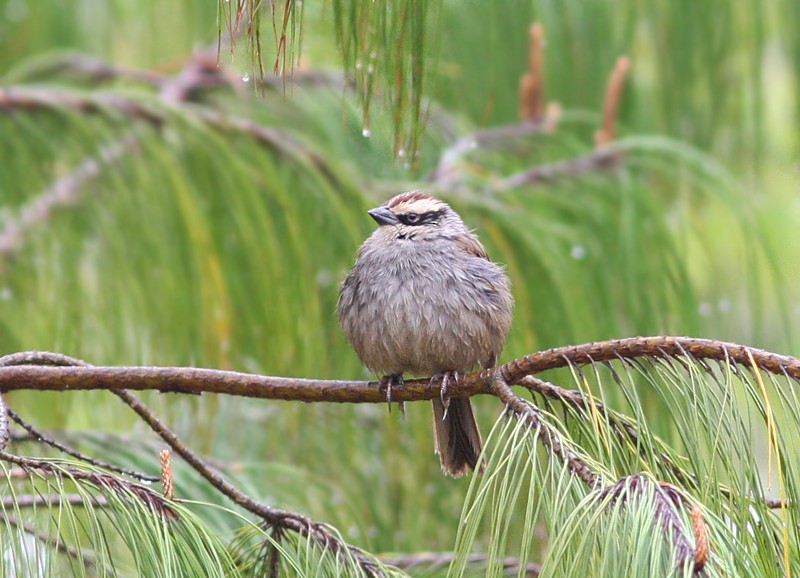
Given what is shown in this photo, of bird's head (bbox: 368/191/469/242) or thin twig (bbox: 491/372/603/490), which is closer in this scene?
thin twig (bbox: 491/372/603/490)

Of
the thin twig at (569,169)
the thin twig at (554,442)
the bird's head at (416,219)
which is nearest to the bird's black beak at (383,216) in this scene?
the bird's head at (416,219)

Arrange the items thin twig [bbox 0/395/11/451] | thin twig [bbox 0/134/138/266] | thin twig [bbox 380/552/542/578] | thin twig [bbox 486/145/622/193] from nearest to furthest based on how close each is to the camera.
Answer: thin twig [bbox 0/395/11/451], thin twig [bbox 380/552/542/578], thin twig [bbox 0/134/138/266], thin twig [bbox 486/145/622/193]

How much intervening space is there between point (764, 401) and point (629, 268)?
5.06 ft

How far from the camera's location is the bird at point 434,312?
293cm

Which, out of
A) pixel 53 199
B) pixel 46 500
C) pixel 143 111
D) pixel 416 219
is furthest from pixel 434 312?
pixel 46 500

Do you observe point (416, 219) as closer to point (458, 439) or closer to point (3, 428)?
point (458, 439)

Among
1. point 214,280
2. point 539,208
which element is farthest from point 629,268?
point 214,280

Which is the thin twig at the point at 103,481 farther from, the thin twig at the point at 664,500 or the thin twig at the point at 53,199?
the thin twig at the point at 53,199

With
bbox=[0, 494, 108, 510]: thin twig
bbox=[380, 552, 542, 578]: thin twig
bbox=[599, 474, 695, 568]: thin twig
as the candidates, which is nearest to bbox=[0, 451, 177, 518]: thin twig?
bbox=[0, 494, 108, 510]: thin twig

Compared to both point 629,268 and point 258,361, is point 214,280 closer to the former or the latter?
point 258,361

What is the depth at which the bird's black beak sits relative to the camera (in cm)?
312

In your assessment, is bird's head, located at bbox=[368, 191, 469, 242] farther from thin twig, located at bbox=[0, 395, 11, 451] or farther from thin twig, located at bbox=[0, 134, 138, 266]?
thin twig, located at bbox=[0, 395, 11, 451]

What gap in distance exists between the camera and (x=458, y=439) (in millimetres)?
3020

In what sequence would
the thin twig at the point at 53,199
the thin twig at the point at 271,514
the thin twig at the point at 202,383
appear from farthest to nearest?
the thin twig at the point at 53,199
the thin twig at the point at 202,383
the thin twig at the point at 271,514
